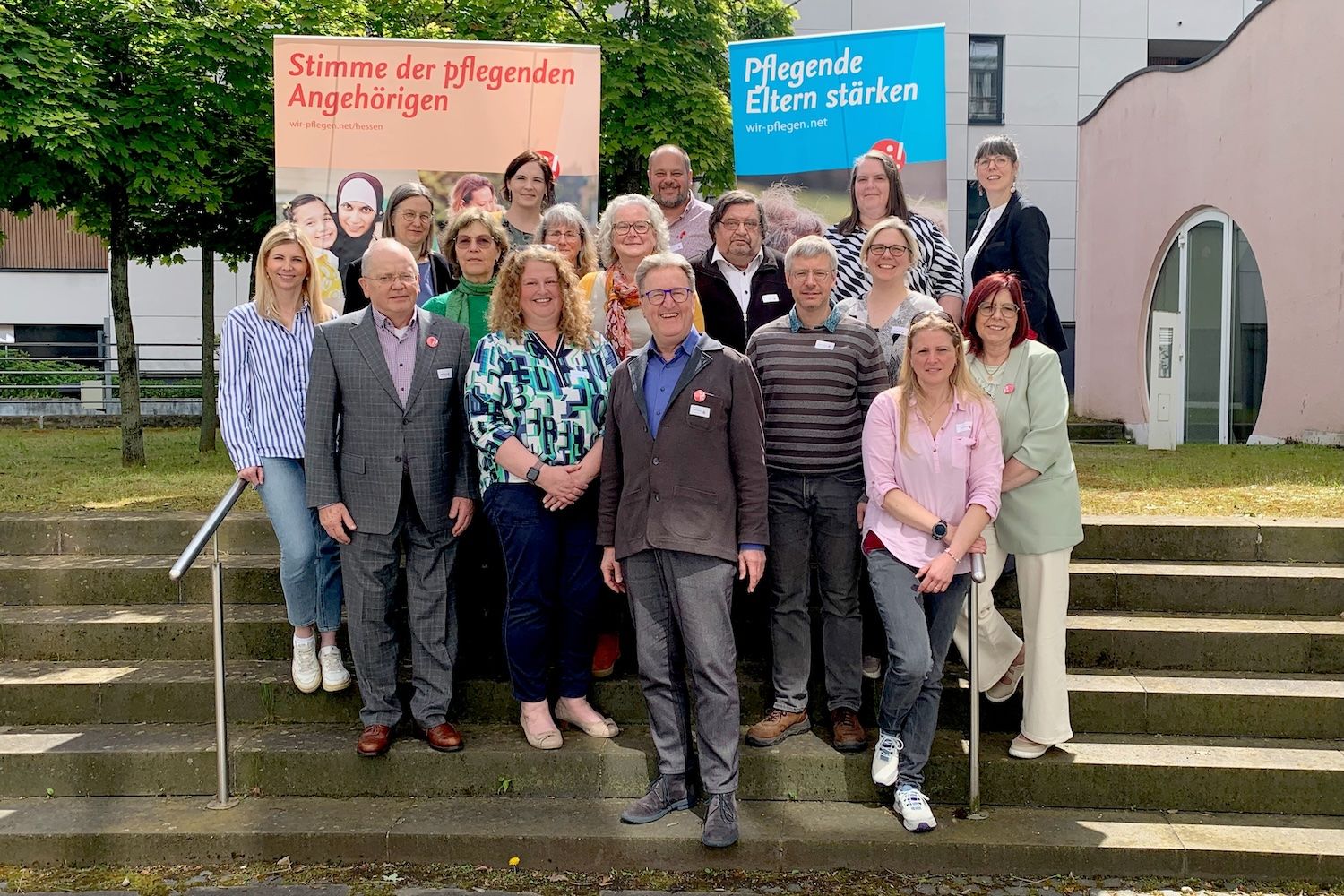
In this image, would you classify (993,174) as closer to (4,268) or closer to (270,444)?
(270,444)

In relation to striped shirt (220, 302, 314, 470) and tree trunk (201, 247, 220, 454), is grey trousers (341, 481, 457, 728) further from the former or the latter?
tree trunk (201, 247, 220, 454)

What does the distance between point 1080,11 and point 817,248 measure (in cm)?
2333

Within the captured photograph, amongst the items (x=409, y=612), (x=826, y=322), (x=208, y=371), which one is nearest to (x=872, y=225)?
(x=826, y=322)

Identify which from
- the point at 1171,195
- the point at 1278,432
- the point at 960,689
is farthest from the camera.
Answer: the point at 1171,195

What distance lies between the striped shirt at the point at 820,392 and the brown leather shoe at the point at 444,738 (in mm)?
1622

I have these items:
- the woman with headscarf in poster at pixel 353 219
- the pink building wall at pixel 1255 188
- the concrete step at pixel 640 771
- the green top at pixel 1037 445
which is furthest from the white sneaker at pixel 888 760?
the pink building wall at pixel 1255 188

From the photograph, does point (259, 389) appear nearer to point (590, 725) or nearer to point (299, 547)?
point (299, 547)

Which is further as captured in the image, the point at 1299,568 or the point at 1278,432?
the point at 1278,432

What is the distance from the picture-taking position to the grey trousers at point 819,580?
432 cm

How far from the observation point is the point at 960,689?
15.4 feet

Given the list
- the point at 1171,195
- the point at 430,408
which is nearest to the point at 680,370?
the point at 430,408

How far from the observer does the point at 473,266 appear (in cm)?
477

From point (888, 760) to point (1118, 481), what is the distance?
4.20m

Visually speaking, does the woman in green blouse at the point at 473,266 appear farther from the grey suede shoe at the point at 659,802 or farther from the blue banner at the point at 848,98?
the blue banner at the point at 848,98
